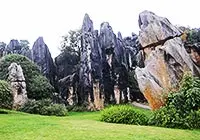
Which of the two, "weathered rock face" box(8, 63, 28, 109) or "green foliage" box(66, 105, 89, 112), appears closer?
"weathered rock face" box(8, 63, 28, 109)

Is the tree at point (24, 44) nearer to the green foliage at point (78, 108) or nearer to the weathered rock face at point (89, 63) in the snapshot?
the weathered rock face at point (89, 63)

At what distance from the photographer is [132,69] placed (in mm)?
37281

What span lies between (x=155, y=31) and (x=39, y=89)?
12.5 meters

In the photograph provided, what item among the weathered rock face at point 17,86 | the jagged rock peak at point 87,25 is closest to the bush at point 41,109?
the weathered rock face at point 17,86

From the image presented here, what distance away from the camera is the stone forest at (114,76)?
15172mm

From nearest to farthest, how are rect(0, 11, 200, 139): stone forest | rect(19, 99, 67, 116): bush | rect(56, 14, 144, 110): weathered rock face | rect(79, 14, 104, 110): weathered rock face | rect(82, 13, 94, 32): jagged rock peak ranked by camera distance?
rect(0, 11, 200, 139): stone forest < rect(19, 99, 67, 116): bush < rect(79, 14, 104, 110): weathered rock face < rect(56, 14, 144, 110): weathered rock face < rect(82, 13, 94, 32): jagged rock peak

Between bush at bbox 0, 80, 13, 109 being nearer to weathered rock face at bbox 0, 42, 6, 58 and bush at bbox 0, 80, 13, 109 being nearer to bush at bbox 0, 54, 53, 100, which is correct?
bush at bbox 0, 54, 53, 100

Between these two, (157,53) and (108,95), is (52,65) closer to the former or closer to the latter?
(108,95)

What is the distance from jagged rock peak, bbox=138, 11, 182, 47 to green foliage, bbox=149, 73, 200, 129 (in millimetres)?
3374

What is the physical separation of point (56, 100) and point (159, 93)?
1656 centimetres

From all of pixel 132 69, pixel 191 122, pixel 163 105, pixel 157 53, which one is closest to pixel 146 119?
pixel 163 105

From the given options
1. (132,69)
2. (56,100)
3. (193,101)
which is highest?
(132,69)

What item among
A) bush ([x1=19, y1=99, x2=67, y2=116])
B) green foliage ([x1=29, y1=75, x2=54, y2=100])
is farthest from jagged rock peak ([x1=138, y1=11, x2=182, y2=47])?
green foliage ([x1=29, y1=75, x2=54, y2=100])

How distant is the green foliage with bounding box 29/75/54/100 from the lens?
27.1 m
